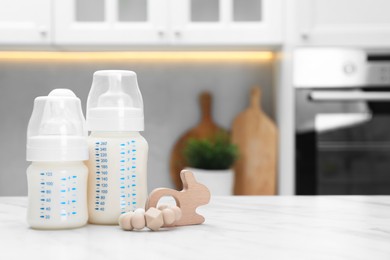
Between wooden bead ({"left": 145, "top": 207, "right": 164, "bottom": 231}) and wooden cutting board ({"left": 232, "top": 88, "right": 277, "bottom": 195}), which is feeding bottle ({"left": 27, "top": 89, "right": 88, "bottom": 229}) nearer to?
wooden bead ({"left": 145, "top": 207, "right": 164, "bottom": 231})

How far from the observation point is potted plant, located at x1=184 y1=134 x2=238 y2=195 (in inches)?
96.8

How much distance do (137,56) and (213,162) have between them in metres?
0.64

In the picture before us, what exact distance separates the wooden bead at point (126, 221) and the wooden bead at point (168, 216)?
5 centimetres

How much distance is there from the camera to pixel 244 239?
0.77 m

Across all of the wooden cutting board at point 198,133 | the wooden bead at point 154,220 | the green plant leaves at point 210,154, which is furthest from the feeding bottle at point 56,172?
the wooden cutting board at point 198,133

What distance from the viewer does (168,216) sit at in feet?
2.73

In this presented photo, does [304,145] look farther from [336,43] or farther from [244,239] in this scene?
[244,239]

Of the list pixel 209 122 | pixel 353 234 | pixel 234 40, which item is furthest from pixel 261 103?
pixel 353 234

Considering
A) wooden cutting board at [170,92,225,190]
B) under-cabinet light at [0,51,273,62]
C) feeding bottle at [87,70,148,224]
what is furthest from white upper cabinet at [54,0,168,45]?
feeding bottle at [87,70,148,224]

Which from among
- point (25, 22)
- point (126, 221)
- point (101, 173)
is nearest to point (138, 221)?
point (126, 221)

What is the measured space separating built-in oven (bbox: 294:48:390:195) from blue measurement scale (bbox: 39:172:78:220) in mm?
1562

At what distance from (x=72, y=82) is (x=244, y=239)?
82.9 inches

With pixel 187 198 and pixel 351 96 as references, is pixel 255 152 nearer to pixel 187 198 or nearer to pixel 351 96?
pixel 351 96

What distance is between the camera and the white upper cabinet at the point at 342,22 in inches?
90.3
